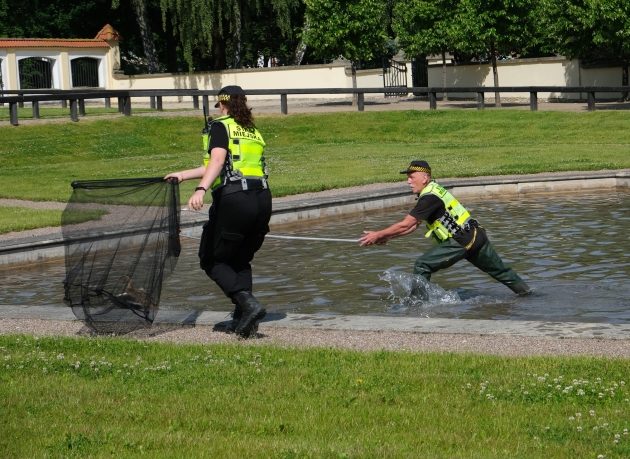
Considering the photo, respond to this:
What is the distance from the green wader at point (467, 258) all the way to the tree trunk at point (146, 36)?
4816cm

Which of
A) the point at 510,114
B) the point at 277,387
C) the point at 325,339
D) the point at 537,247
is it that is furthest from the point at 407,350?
the point at 510,114

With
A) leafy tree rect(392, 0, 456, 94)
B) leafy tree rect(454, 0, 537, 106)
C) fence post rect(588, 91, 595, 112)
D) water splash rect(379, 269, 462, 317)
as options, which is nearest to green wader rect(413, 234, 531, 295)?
water splash rect(379, 269, 462, 317)

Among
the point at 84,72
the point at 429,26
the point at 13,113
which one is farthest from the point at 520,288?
the point at 84,72

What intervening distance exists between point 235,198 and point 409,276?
10.3 feet

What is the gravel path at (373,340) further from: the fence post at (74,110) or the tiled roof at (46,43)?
the tiled roof at (46,43)

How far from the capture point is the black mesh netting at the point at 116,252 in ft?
33.4

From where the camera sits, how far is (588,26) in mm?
41656

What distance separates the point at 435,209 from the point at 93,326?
3.48 meters

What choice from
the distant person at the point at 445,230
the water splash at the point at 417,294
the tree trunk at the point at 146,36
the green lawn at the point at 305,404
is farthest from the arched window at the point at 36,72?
the green lawn at the point at 305,404

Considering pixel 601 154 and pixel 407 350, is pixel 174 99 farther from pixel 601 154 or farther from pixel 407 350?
pixel 407 350

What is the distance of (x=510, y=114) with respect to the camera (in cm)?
3703

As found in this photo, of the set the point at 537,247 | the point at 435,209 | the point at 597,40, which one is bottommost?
the point at 537,247

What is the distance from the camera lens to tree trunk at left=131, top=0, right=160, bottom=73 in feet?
193

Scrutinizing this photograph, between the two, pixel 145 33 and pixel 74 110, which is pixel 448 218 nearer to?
pixel 74 110
